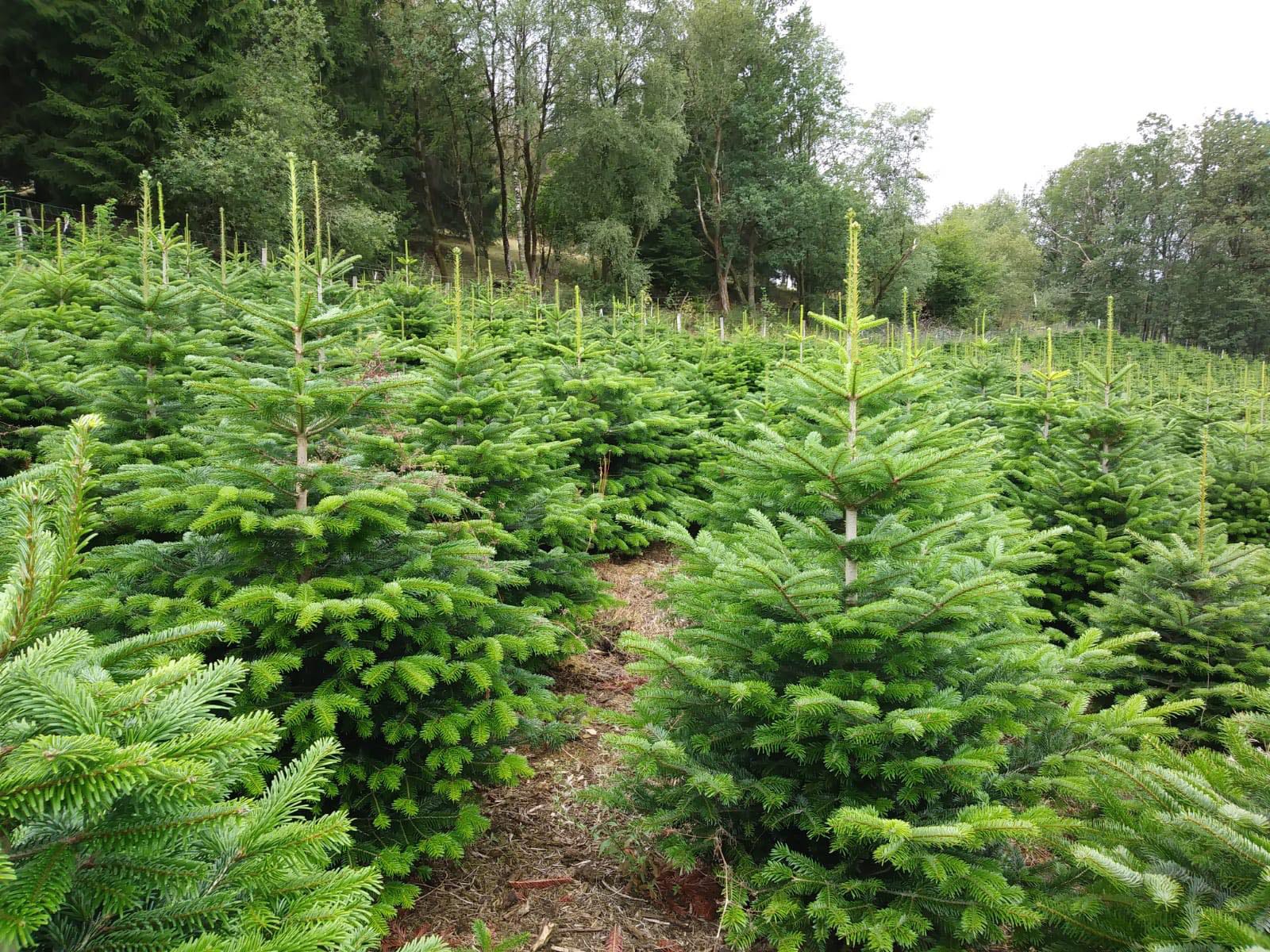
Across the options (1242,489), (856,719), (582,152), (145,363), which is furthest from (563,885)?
(582,152)

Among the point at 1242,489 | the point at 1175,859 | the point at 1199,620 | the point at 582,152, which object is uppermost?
the point at 582,152

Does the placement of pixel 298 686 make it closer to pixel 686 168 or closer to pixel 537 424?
pixel 537 424

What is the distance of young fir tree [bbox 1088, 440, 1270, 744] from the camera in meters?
4.00

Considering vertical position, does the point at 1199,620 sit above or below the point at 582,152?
below

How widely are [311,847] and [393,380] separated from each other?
7.29 ft

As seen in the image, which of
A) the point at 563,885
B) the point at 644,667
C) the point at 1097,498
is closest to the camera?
the point at 644,667

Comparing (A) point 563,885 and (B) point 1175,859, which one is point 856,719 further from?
(A) point 563,885

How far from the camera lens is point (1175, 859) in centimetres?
180

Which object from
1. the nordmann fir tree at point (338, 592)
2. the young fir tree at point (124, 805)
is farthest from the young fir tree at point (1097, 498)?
the young fir tree at point (124, 805)

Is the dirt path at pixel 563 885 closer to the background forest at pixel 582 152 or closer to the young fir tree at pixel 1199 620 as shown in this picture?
the young fir tree at pixel 1199 620

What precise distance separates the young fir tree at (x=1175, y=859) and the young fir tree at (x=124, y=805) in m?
1.89

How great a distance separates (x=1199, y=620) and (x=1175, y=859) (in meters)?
3.08

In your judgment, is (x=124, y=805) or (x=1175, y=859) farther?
(x=1175, y=859)

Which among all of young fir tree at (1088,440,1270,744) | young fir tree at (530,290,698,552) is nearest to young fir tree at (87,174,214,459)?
young fir tree at (530,290,698,552)
